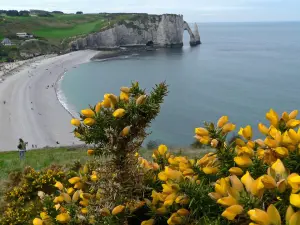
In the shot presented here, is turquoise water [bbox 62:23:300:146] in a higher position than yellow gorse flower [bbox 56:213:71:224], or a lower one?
lower

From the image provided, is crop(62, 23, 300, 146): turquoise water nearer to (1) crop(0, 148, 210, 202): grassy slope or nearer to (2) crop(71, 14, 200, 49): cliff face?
(2) crop(71, 14, 200, 49): cliff face

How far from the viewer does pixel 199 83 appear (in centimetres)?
6994

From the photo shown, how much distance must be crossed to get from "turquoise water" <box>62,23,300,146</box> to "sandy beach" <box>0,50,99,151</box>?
3488 mm

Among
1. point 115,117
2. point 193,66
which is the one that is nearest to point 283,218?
point 115,117

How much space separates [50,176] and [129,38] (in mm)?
124465

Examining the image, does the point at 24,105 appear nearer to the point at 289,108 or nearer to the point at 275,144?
the point at 289,108

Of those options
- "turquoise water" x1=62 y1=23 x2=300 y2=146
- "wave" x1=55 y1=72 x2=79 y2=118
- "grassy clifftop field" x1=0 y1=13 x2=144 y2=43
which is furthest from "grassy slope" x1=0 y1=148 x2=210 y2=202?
"grassy clifftop field" x1=0 y1=13 x2=144 y2=43

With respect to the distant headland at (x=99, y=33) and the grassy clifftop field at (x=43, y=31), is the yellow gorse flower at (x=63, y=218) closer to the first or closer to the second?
the grassy clifftop field at (x=43, y=31)

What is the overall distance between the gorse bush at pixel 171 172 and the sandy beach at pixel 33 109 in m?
33.2

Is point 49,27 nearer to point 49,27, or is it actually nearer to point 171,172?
point 49,27

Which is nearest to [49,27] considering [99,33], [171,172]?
[99,33]

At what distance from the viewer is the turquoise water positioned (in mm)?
47719

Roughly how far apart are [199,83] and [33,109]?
32691mm

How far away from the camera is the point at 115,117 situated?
9.51 ft
